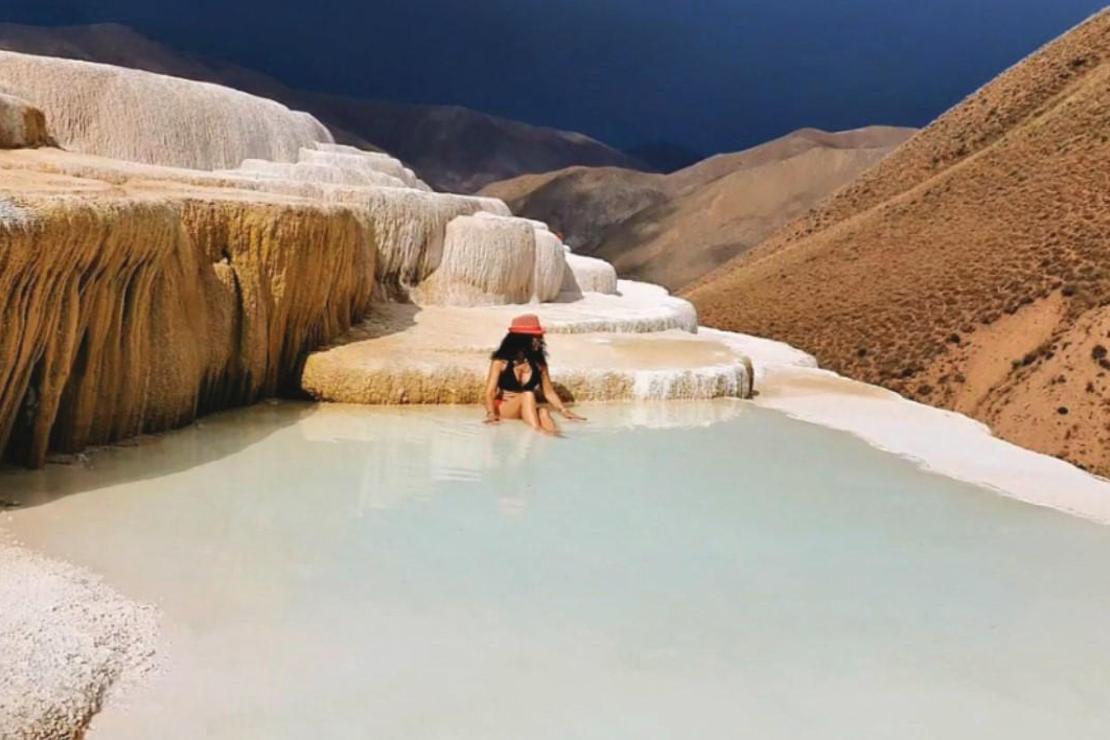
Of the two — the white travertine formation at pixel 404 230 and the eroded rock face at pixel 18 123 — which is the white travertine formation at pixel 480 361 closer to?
the white travertine formation at pixel 404 230

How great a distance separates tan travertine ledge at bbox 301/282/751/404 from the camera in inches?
291

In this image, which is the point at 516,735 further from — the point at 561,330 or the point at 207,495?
the point at 561,330

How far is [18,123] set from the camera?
8.67m

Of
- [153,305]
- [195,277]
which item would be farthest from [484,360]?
[153,305]

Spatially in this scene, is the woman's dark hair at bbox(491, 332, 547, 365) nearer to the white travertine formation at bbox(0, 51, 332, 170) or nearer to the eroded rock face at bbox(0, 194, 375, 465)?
the eroded rock face at bbox(0, 194, 375, 465)

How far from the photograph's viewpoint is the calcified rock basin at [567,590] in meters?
3.07

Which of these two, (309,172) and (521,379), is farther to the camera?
(309,172)

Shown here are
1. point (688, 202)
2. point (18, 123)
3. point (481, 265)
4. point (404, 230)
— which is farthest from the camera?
point (688, 202)

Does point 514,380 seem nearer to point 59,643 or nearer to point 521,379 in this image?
point 521,379

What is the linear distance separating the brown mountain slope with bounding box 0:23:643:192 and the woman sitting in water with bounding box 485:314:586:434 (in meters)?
60.2

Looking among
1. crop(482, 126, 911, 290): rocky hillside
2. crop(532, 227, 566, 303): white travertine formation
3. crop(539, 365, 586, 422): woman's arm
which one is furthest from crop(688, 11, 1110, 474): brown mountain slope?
crop(482, 126, 911, 290): rocky hillside

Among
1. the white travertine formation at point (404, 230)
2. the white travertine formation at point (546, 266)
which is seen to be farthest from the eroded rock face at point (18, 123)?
the white travertine formation at point (546, 266)

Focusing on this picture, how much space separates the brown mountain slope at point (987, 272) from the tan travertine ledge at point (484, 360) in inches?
274

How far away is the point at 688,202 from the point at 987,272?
107 ft
